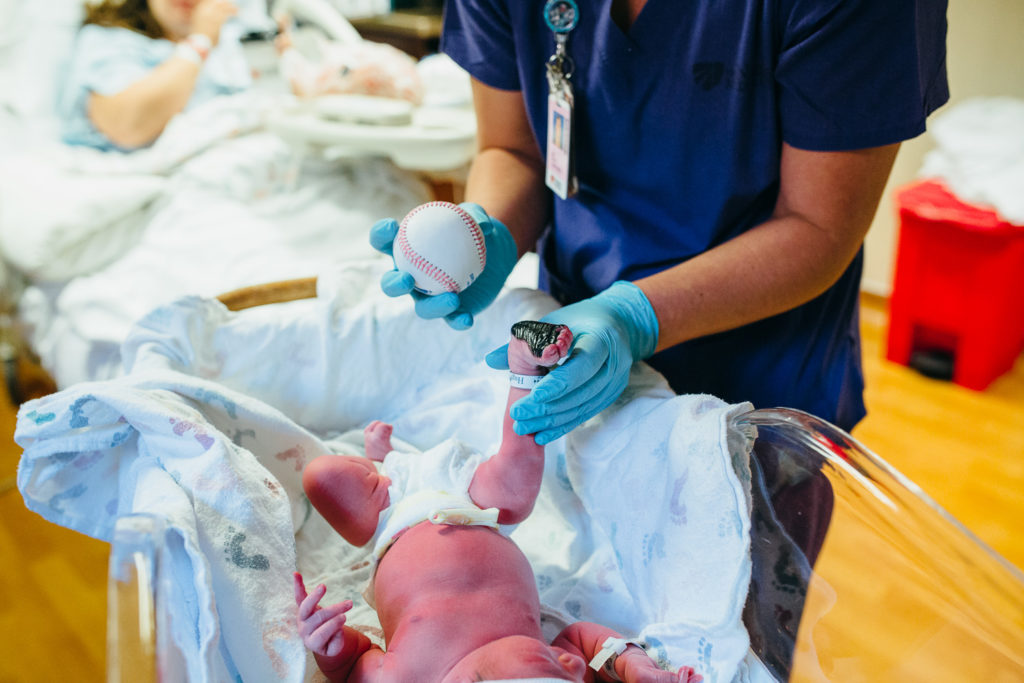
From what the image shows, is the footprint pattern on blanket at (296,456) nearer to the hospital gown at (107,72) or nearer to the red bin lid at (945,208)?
the hospital gown at (107,72)

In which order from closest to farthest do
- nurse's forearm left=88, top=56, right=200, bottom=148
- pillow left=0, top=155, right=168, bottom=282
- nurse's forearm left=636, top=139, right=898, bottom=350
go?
nurse's forearm left=636, top=139, right=898, bottom=350 → pillow left=0, top=155, right=168, bottom=282 → nurse's forearm left=88, top=56, right=200, bottom=148

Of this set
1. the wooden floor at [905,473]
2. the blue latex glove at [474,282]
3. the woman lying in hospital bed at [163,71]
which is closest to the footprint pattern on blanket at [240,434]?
the blue latex glove at [474,282]

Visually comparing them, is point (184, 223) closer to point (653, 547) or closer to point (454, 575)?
point (454, 575)

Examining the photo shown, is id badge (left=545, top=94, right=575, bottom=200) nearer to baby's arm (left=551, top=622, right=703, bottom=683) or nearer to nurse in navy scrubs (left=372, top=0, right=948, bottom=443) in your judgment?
nurse in navy scrubs (left=372, top=0, right=948, bottom=443)

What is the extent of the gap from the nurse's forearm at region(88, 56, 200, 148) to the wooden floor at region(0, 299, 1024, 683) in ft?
2.99

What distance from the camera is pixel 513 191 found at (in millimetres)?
1032

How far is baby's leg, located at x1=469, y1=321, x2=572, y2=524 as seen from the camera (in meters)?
0.76

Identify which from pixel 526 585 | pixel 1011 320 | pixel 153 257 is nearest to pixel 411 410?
pixel 526 585

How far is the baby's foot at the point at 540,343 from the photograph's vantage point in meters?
0.71

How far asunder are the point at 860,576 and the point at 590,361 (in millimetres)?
308

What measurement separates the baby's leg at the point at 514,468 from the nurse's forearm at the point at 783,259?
16cm

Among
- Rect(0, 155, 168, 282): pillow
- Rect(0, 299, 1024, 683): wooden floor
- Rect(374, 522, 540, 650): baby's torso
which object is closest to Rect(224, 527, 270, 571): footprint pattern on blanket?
Rect(374, 522, 540, 650): baby's torso

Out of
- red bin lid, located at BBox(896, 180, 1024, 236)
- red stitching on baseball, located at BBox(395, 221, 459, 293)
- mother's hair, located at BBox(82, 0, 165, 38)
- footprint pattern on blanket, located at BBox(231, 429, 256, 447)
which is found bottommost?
red bin lid, located at BBox(896, 180, 1024, 236)

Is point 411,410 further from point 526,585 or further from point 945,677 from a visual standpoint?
point 945,677
